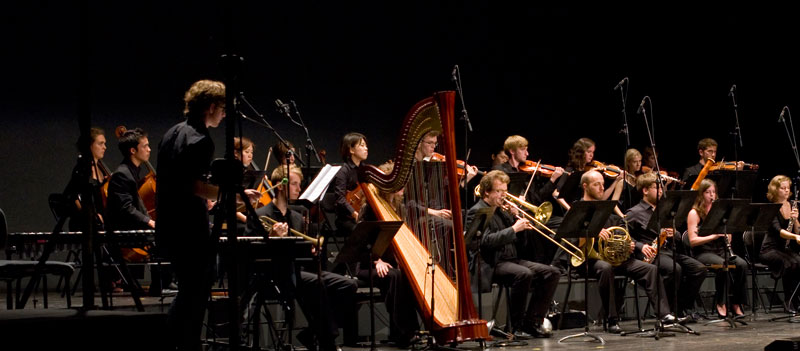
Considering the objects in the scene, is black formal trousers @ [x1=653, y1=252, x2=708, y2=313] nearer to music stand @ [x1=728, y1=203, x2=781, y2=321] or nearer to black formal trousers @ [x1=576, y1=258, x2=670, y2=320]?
black formal trousers @ [x1=576, y1=258, x2=670, y2=320]

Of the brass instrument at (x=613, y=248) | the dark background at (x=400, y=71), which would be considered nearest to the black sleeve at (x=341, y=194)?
the dark background at (x=400, y=71)

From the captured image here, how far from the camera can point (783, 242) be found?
9008 mm

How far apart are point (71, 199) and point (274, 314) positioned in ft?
10.4

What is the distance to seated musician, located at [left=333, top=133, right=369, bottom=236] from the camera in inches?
285

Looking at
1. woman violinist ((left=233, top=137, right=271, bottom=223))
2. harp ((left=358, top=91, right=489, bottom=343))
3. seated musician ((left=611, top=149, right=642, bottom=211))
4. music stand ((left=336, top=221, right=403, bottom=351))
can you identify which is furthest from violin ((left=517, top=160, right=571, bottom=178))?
music stand ((left=336, top=221, right=403, bottom=351))

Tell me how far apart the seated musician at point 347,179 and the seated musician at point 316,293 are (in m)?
0.59

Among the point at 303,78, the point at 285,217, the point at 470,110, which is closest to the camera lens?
the point at 285,217

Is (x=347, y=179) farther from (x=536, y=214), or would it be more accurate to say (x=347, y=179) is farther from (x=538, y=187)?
(x=538, y=187)

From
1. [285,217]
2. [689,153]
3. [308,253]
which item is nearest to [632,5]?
[689,153]

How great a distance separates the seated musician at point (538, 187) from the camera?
324 inches

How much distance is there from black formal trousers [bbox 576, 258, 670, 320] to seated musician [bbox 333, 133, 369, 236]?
6.99 feet

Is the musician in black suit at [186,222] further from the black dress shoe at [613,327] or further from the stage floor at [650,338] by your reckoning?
the black dress shoe at [613,327]

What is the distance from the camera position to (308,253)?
4.58m

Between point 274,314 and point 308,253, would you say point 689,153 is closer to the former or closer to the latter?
point 274,314
